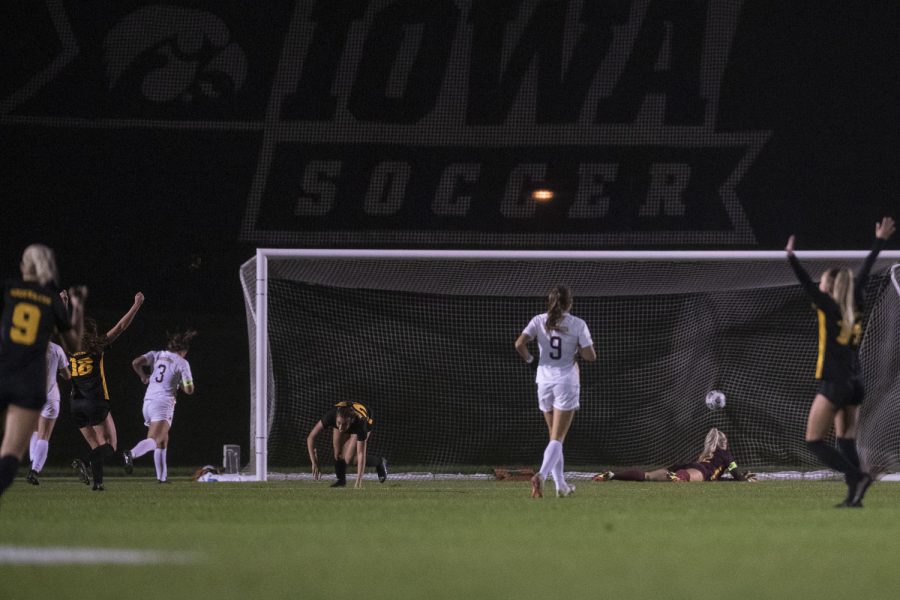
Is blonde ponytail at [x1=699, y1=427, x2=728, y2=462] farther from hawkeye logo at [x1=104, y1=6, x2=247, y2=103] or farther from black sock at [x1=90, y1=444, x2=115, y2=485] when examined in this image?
hawkeye logo at [x1=104, y1=6, x2=247, y2=103]

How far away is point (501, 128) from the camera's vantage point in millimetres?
22750

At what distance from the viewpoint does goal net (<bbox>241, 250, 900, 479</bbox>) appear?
18031mm

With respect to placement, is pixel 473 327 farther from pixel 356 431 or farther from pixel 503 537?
pixel 503 537

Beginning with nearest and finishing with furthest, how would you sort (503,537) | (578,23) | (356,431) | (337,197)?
1. (503,537)
2. (356,431)
3. (337,197)
4. (578,23)

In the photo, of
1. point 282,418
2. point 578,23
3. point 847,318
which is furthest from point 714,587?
point 578,23

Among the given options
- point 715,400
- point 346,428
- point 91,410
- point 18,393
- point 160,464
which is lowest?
point 160,464

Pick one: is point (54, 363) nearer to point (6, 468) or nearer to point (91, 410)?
point (91, 410)

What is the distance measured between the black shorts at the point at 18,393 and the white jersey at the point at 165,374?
384 inches

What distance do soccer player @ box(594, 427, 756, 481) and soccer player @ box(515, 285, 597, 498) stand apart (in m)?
4.91

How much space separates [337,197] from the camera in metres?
22.2

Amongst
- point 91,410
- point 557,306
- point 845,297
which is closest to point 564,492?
point 557,306

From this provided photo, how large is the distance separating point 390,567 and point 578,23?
19384 millimetres

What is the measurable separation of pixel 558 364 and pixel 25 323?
6.07 m

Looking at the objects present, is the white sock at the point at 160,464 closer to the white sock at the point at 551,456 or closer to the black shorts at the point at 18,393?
the white sock at the point at 551,456
